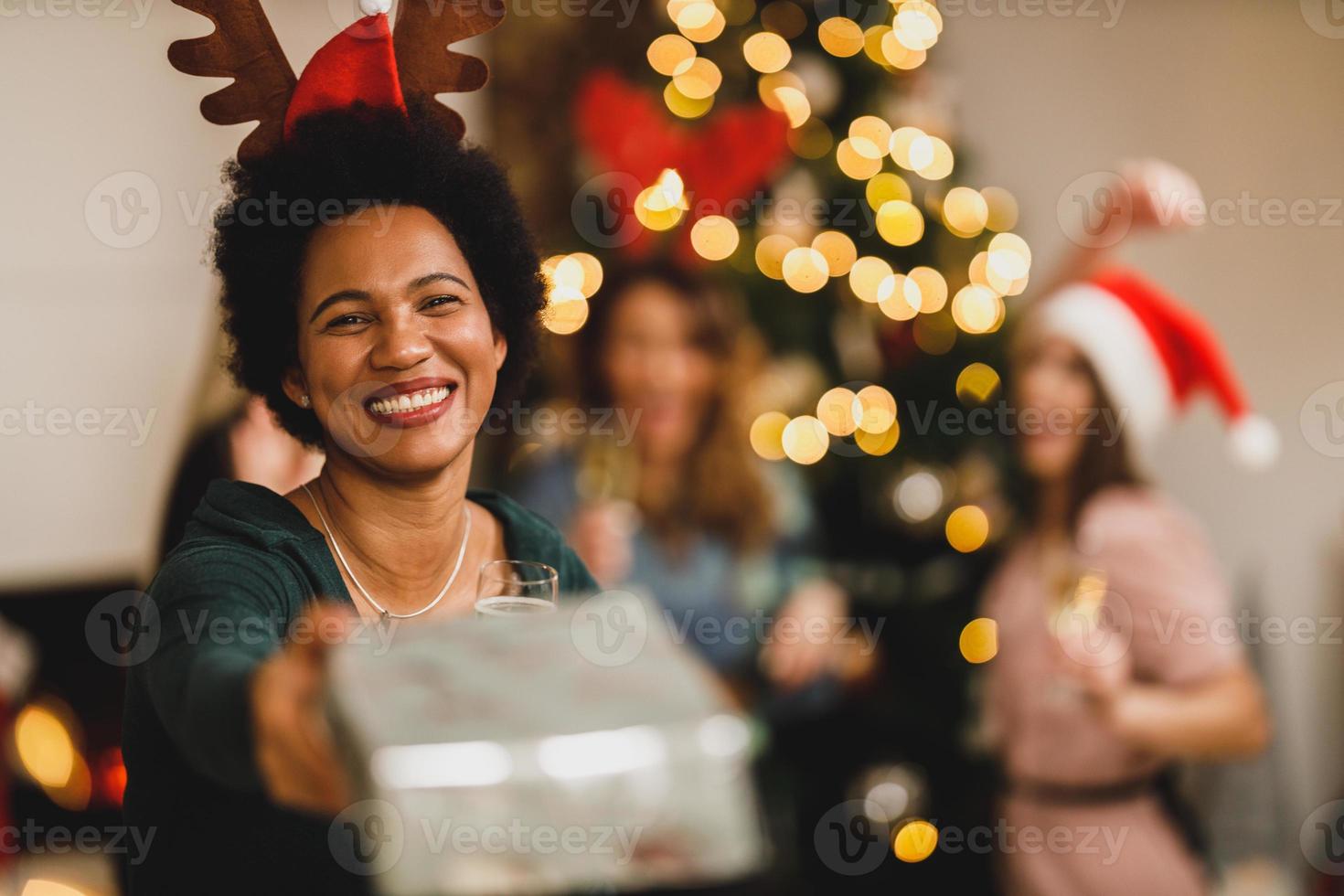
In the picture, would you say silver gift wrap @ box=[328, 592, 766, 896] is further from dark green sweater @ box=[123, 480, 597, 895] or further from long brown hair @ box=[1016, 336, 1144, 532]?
long brown hair @ box=[1016, 336, 1144, 532]

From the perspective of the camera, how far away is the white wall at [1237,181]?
130 inches

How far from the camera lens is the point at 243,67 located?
981 millimetres

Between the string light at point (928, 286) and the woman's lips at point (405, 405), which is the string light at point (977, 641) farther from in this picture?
the woman's lips at point (405, 405)

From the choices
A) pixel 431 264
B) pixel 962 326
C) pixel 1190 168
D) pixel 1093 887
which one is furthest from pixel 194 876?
pixel 1190 168

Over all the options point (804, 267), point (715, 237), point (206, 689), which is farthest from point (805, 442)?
point (206, 689)

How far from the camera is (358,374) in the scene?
3.00 ft

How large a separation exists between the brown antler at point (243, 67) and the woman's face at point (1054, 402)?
1963 millimetres

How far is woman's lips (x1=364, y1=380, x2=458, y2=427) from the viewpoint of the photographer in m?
0.91

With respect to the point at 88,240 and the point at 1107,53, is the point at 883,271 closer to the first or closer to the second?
the point at 1107,53

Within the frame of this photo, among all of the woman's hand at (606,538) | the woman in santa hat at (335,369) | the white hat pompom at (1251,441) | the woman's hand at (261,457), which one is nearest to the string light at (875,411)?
the woman's hand at (606,538)

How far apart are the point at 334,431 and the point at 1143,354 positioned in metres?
2.06

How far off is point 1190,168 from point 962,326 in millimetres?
1315

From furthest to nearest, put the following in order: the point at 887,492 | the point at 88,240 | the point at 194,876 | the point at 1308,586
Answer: the point at 1308,586 < the point at 88,240 < the point at 887,492 < the point at 194,876

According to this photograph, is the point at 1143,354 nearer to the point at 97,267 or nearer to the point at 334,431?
the point at 334,431
